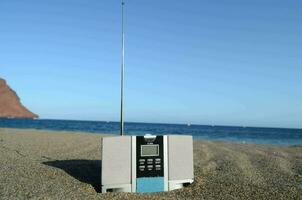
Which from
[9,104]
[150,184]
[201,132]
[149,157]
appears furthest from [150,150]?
[9,104]

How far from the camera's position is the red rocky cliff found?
186625 mm

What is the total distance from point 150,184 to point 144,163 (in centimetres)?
51

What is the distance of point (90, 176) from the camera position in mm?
10273

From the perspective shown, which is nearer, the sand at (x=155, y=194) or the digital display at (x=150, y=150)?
the sand at (x=155, y=194)

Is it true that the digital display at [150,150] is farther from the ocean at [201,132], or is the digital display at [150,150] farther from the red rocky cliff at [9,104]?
the red rocky cliff at [9,104]

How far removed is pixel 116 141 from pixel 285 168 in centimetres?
730

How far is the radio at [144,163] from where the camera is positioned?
27.8 feet

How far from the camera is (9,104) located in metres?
191

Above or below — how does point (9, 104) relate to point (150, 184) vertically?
above

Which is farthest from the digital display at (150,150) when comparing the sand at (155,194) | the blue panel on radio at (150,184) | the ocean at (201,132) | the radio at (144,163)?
the ocean at (201,132)

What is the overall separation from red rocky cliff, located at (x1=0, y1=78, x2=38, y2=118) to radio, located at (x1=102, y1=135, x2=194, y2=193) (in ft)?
625

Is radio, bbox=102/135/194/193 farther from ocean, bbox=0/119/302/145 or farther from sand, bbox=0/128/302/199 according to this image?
ocean, bbox=0/119/302/145

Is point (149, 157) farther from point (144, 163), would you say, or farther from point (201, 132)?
point (201, 132)

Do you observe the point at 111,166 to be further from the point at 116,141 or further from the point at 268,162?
the point at 268,162
